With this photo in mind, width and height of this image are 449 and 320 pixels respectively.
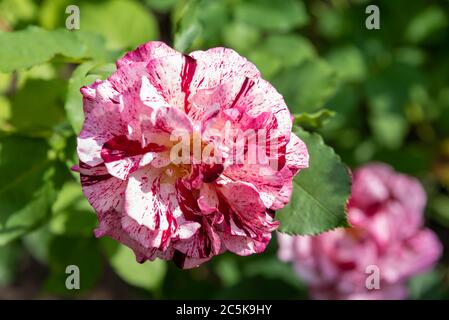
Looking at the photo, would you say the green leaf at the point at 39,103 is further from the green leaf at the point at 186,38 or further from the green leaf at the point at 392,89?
the green leaf at the point at 392,89

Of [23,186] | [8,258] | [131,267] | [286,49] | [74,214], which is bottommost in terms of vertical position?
[8,258]

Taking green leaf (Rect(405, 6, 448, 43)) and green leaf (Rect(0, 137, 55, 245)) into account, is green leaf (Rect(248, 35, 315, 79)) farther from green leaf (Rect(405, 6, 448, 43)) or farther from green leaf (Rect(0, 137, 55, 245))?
green leaf (Rect(0, 137, 55, 245))

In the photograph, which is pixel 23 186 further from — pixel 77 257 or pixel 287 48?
pixel 287 48

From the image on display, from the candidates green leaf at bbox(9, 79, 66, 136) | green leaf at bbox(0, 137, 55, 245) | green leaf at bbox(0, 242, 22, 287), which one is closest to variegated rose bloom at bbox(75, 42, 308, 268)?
green leaf at bbox(0, 137, 55, 245)

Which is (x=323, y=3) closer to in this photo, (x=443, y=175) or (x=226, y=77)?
(x=443, y=175)

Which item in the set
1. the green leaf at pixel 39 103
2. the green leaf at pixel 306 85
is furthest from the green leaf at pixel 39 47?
the green leaf at pixel 306 85

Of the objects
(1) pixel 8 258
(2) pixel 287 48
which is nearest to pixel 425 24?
(2) pixel 287 48
